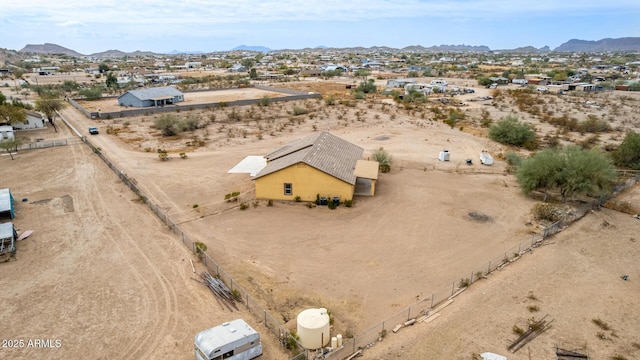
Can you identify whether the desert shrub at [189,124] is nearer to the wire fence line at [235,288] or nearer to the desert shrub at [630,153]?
the wire fence line at [235,288]

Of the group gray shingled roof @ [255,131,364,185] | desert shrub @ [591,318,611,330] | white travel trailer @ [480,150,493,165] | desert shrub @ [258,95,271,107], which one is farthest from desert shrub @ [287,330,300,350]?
desert shrub @ [258,95,271,107]

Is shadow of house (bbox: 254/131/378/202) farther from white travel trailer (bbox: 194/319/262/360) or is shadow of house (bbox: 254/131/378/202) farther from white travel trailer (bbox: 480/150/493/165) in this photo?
white travel trailer (bbox: 194/319/262/360)

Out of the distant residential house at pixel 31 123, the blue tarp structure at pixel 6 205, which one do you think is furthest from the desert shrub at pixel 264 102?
the blue tarp structure at pixel 6 205

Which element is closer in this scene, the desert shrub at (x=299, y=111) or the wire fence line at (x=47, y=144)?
the wire fence line at (x=47, y=144)

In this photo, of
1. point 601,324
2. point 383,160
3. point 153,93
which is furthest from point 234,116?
point 601,324

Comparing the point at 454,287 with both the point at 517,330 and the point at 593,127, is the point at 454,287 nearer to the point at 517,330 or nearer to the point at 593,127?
the point at 517,330
